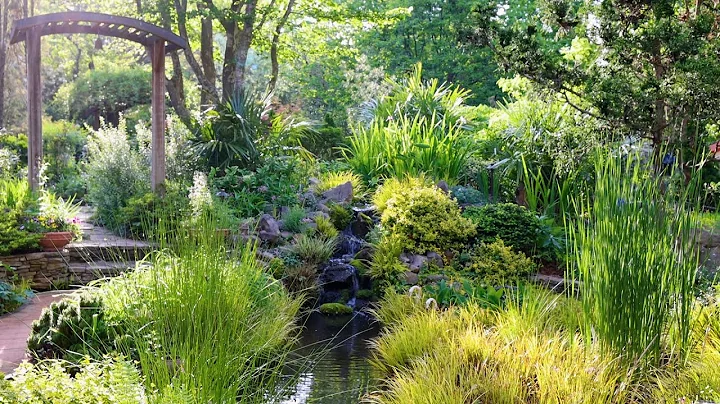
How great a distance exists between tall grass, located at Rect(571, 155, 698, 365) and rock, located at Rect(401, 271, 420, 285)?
367 cm

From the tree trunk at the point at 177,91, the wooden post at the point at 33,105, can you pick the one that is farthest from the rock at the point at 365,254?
the tree trunk at the point at 177,91

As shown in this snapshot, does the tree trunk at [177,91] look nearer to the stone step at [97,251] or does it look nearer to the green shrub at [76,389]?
the stone step at [97,251]

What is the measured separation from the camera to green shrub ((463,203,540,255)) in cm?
758

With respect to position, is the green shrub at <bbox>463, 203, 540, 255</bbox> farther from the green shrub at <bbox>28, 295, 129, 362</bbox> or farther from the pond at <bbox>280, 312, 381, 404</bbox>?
the green shrub at <bbox>28, 295, 129, 362</bbox>

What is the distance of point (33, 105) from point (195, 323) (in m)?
5.64

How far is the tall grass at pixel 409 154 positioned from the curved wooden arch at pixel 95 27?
3174 millimetres

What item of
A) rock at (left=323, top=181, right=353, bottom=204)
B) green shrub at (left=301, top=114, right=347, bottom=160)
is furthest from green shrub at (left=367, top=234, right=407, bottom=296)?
green shrub at (left=301, top=114, right=347, bottom=160)

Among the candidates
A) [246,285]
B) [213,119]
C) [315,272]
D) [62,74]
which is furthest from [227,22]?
[62,74]

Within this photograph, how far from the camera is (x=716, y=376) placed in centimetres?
316

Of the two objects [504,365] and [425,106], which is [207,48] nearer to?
[425,106]

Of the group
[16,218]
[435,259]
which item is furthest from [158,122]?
[435,259]

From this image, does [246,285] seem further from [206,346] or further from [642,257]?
[642,257]

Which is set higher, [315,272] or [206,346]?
[206,346]

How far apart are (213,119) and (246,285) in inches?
231
